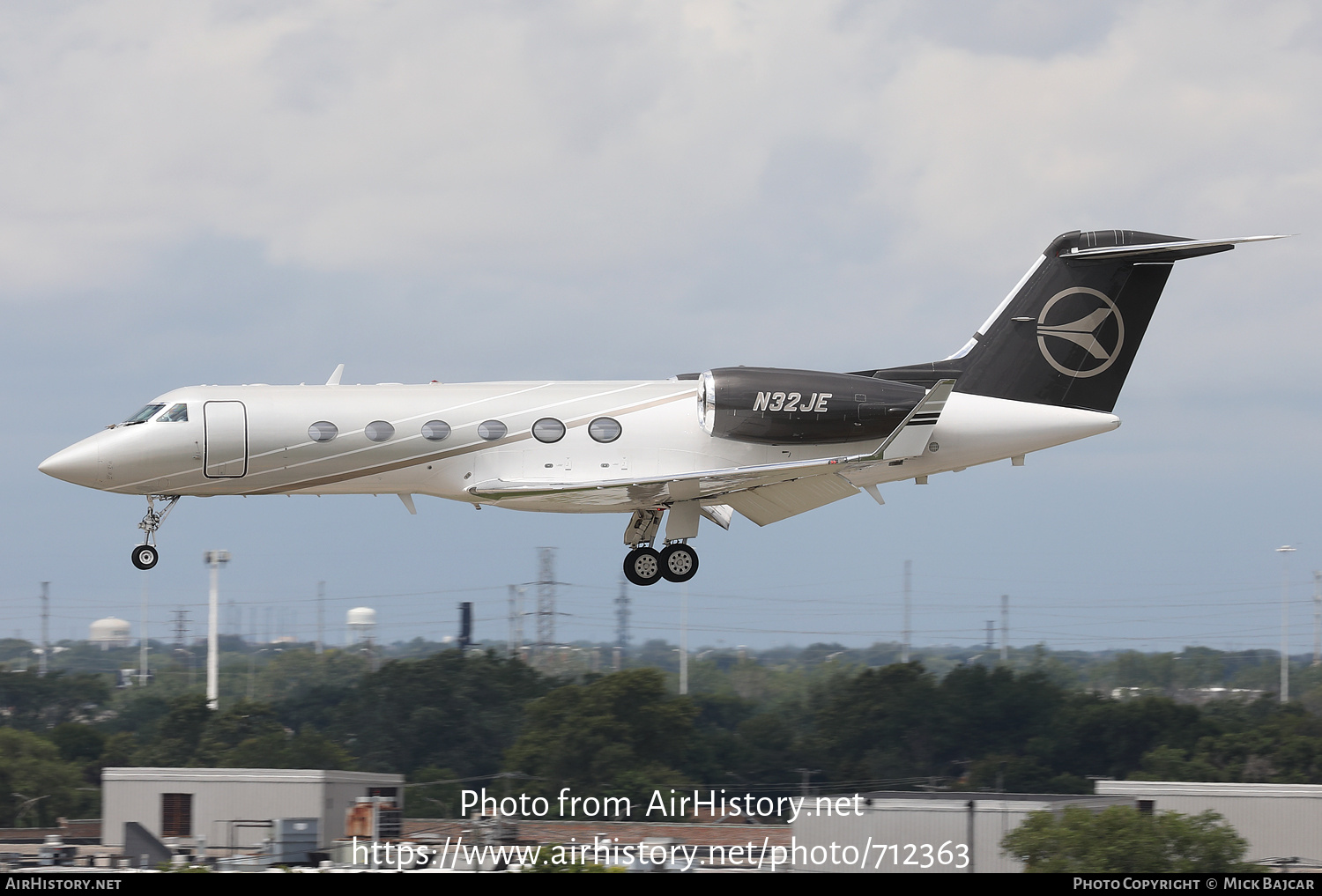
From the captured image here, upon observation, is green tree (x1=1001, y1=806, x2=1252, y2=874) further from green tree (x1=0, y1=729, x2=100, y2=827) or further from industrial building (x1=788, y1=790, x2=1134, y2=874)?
green tree (x1=0, y1=729, x2=100, y2=827)

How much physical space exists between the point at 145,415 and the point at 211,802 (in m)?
23.7

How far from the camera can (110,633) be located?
12350cm

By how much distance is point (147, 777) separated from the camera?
4844 cm

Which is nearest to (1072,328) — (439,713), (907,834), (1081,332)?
(1081,332)

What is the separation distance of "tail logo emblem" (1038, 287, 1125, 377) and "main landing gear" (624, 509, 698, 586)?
854cm

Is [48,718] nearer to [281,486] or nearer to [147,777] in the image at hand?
[147,777]

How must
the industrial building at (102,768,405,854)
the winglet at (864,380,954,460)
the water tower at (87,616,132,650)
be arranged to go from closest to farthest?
the winglet at (864,380,954,460) < the industrial building at (102,768,405,854) < the water tower at (87,616,132,650)

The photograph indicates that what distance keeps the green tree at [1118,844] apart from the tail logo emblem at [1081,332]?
605 inches

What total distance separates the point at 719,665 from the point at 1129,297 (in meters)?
64.4

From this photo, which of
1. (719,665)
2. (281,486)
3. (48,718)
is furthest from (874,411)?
(48,718)

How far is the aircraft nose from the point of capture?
92.6 feet

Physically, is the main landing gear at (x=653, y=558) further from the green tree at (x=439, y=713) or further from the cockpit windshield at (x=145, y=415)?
the green tree at (x=439, y=713)

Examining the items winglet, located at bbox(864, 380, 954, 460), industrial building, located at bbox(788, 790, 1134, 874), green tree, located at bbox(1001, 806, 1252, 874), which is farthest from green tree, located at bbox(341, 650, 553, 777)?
winglet, located at bbox(864, 380, 954, 460)

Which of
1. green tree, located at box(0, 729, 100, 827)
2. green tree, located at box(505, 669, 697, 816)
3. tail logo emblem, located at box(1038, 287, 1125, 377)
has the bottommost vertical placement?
green tree, located at box(0, 729, 100, 827)
